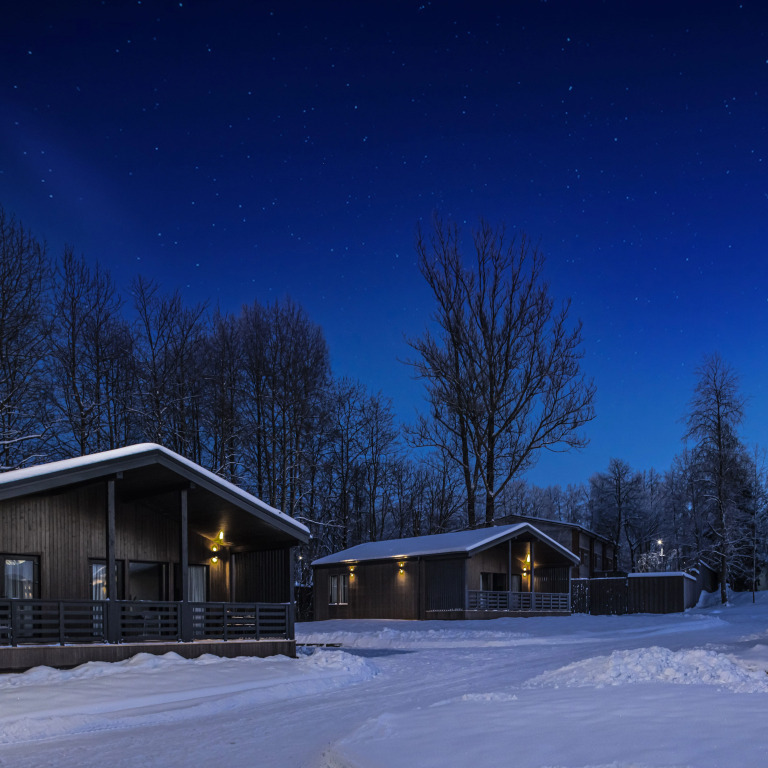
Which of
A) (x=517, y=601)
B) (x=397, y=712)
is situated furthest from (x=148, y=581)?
(x=517, y=601)

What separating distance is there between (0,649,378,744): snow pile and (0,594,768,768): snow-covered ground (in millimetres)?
32

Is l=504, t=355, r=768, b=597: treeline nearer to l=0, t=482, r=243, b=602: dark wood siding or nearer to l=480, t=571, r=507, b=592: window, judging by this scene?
l=480, t=571, r=507, b=592: window

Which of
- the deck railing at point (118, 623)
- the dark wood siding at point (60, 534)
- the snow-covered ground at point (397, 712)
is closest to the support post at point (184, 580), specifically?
the deck railing at point (118, 623)

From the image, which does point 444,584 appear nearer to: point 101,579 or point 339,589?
point 339,589

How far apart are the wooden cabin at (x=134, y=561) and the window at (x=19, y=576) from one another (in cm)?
2

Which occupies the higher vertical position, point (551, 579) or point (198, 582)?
point (198, 582)

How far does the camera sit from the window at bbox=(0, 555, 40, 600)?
54.4ft

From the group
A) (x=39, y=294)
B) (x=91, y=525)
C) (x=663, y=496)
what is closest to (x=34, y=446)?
(x=39, y=294)

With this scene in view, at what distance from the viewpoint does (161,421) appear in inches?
1275

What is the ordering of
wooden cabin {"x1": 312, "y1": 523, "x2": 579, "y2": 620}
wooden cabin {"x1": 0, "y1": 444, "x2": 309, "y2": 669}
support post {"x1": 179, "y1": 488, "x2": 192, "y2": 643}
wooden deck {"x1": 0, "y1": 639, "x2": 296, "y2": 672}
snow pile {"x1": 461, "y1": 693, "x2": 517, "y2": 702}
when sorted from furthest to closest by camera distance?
wooden cabin {"x1": 312, "y1": 523, "x2": 579, "y2": 620} < support post {"x1": 179, "y1": 488, "x2": 192, "y2": 643} < wooden cabin {"x1": 0, "y1": 444, "x2": 309, "y2": 669} < wooden deck {"x1": 0, "y1": 639, "x2": 296, "y2": 672} < snow pile {"x1": 461, "y1": 693, "x2": 517, "y2": 702}

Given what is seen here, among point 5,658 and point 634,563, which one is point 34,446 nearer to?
point 5,658

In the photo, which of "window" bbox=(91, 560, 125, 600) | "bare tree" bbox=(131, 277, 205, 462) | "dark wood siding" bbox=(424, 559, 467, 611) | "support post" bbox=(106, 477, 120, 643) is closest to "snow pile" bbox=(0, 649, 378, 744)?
"support post" bbox=(106, 477, 120, 643)

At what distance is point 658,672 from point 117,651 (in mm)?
9784

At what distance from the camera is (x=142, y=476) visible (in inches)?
676
